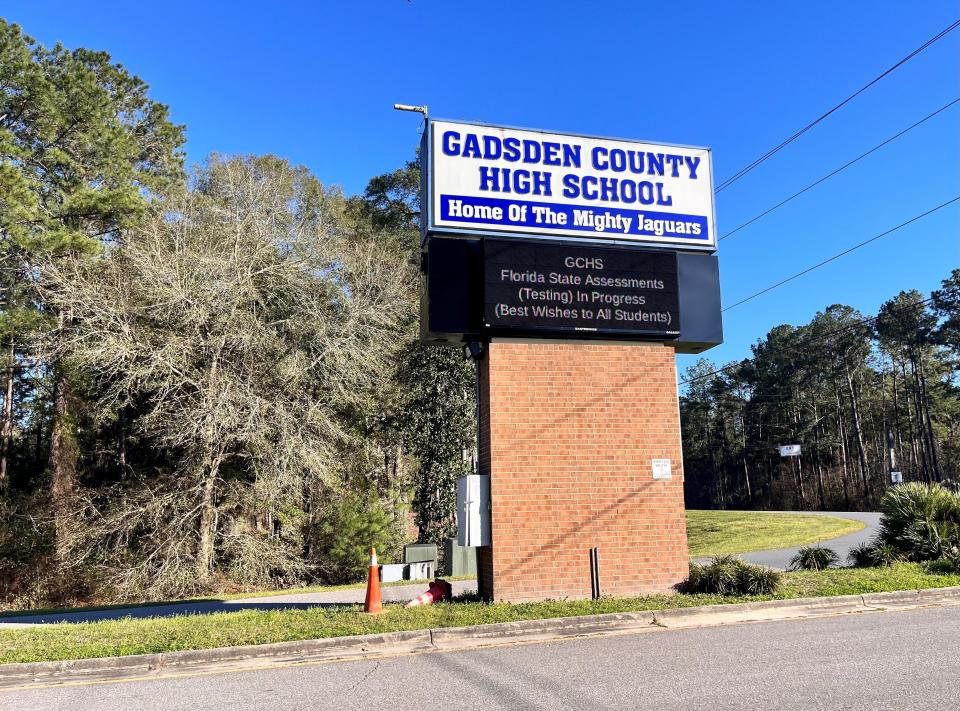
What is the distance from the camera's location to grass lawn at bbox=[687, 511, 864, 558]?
23.8m

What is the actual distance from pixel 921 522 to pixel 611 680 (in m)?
9.55

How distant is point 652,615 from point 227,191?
881 inches

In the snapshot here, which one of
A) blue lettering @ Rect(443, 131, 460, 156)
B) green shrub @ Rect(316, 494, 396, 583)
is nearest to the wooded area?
green shrub @ Rect(316, 494, 396, 583)

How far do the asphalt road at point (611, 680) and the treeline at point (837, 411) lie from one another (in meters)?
46.8

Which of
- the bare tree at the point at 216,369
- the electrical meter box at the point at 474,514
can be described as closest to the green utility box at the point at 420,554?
the bare tree at the point at 216,369

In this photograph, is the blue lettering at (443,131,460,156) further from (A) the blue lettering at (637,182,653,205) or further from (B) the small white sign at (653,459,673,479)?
(B) the small white sign at (653,459,673,479)

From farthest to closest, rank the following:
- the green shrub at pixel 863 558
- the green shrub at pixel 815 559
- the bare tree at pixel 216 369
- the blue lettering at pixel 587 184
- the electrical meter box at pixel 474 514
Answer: the bare tree at pixel 216 369 → the green shrub at pixel 815 559 → the green shrub at pixel 863 558 → the blue lettering at pixel 587 184 → the electrical meter box at pixel 474 514

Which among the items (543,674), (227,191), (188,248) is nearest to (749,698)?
(543,674)

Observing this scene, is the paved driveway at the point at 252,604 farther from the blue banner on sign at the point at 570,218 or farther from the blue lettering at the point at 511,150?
the blue lettering at the point at 511,150

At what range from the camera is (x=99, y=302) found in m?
18.5

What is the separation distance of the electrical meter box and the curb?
5.05 feet

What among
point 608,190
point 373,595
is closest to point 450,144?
point 608,190

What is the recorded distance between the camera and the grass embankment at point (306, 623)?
7688mm

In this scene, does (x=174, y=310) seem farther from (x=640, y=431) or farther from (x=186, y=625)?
(x=640, y=431)
